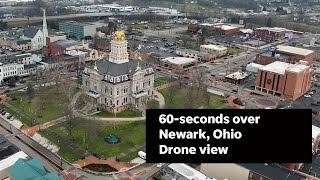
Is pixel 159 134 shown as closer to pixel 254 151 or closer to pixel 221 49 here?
pixel 254 151

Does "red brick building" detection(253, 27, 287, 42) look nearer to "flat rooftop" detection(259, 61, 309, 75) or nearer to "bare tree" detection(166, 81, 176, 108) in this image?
"flat rooftop" detection(259, 61, 309, 75)

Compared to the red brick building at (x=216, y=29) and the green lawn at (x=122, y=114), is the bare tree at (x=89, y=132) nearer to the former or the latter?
the green lawn at (x=122, y=114)

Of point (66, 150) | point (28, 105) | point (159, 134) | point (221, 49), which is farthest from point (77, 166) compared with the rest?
point (221, 49)

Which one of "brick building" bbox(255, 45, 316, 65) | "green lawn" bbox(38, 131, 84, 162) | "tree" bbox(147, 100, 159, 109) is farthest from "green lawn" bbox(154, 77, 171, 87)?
"green lawn" bbox(38, 131, 84, 162)

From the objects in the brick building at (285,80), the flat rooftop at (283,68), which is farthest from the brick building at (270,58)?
the brick building at (285,80)

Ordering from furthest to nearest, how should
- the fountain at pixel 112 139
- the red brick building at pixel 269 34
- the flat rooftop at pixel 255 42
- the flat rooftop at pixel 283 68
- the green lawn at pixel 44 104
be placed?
the red brick building at pixel 269 34
the flat rooftop at pixel 255 42
the flat rooftop at pixel 283 68
the green lawn at pixel 44 104
the fountain at pixel 112 139

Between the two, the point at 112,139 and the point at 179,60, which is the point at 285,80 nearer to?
the point at 179,60

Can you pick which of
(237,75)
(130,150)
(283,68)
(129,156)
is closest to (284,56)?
(283,68)

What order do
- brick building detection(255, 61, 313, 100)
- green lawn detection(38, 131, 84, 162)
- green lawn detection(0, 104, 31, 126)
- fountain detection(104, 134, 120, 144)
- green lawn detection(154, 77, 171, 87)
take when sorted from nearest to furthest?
1. green lawn detection(38, 131, 84, 162)
2. fountain detection(104, 134, 120, 144)
3. green lawn detection(0, 104, 31, 126)
4. brick building detection(255, 61, 313, 100)
5. green lawn detection(154, 77, 171, 87)
